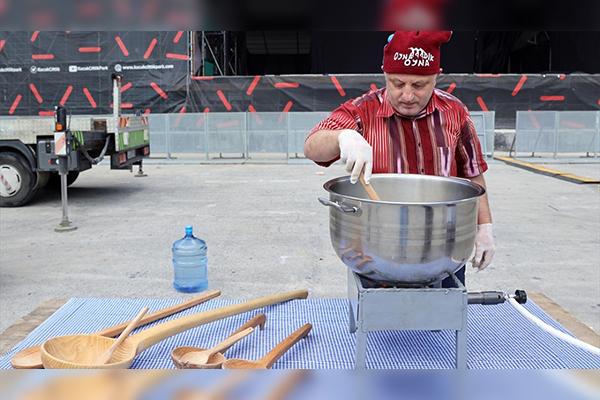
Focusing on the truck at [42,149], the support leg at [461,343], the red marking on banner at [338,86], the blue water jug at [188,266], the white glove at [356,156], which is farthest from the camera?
the red marking on banner at [338,86]

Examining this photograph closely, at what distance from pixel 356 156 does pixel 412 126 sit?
68 centimetres

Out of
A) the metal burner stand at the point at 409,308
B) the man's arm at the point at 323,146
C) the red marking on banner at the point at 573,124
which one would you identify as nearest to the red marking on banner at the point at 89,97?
the red marking on banner at the point at 573,124

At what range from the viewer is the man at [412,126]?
220cm

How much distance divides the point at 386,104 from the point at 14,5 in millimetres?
1922

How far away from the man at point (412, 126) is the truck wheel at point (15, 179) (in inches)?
301

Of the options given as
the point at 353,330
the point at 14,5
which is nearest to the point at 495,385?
the point at 14,5

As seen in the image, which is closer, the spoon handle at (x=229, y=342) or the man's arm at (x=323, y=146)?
the man's arm at (x=323, y=146)

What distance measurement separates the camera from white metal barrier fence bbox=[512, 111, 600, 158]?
54.0 feet

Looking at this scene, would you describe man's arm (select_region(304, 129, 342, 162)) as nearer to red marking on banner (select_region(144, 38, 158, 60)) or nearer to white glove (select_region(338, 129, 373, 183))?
white glove (select_region(338, 129, 373, 183))

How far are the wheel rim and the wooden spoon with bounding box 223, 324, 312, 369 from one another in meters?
A: 7.35

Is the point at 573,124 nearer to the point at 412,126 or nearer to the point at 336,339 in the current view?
the point at 336,339

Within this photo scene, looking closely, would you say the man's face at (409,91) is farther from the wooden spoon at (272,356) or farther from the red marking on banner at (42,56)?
the red marking on banner at (42,56)

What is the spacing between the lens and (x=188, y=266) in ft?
→ 16.4

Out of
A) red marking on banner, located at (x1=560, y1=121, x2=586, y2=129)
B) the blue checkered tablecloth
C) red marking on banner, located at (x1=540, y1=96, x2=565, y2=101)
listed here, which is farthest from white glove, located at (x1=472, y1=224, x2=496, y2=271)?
red marking on banner, located at (x1=540, y1=96, x2=565, y2=101)
